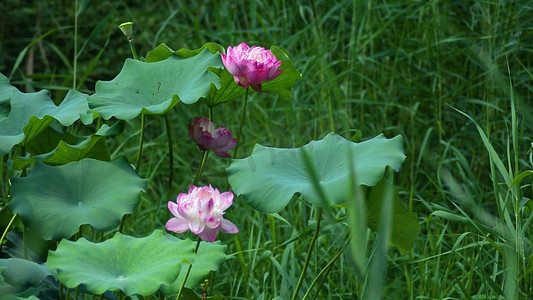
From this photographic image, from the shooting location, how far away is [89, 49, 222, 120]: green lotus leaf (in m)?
1.40

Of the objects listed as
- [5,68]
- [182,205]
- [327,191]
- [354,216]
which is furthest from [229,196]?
[5,68]

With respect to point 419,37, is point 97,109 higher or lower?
higher

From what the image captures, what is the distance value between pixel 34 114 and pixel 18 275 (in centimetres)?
39

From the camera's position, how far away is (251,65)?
54.3 inches

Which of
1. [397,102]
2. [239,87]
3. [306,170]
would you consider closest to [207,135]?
[239,87]

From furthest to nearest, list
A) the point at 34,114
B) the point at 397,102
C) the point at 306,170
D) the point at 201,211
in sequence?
the point at 397,102
the point at 34,114
the point at 306,170
the point at 201,211

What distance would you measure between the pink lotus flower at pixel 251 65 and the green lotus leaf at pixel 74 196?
0.81 ft

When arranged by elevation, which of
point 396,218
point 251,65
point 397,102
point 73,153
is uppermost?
point 251,65

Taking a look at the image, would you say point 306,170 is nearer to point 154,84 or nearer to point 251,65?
point 251,65

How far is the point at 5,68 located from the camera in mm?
4391

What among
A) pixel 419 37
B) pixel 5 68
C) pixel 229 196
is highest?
pixel 229 196

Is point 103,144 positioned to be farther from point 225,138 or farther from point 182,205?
point 182,205

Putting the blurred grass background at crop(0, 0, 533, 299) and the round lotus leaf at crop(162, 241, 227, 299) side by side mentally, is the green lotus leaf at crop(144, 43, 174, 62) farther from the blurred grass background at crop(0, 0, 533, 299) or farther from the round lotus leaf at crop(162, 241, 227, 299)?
the blurred grass background at crop(0, 0, 533, 299)

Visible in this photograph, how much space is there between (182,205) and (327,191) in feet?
0.78
